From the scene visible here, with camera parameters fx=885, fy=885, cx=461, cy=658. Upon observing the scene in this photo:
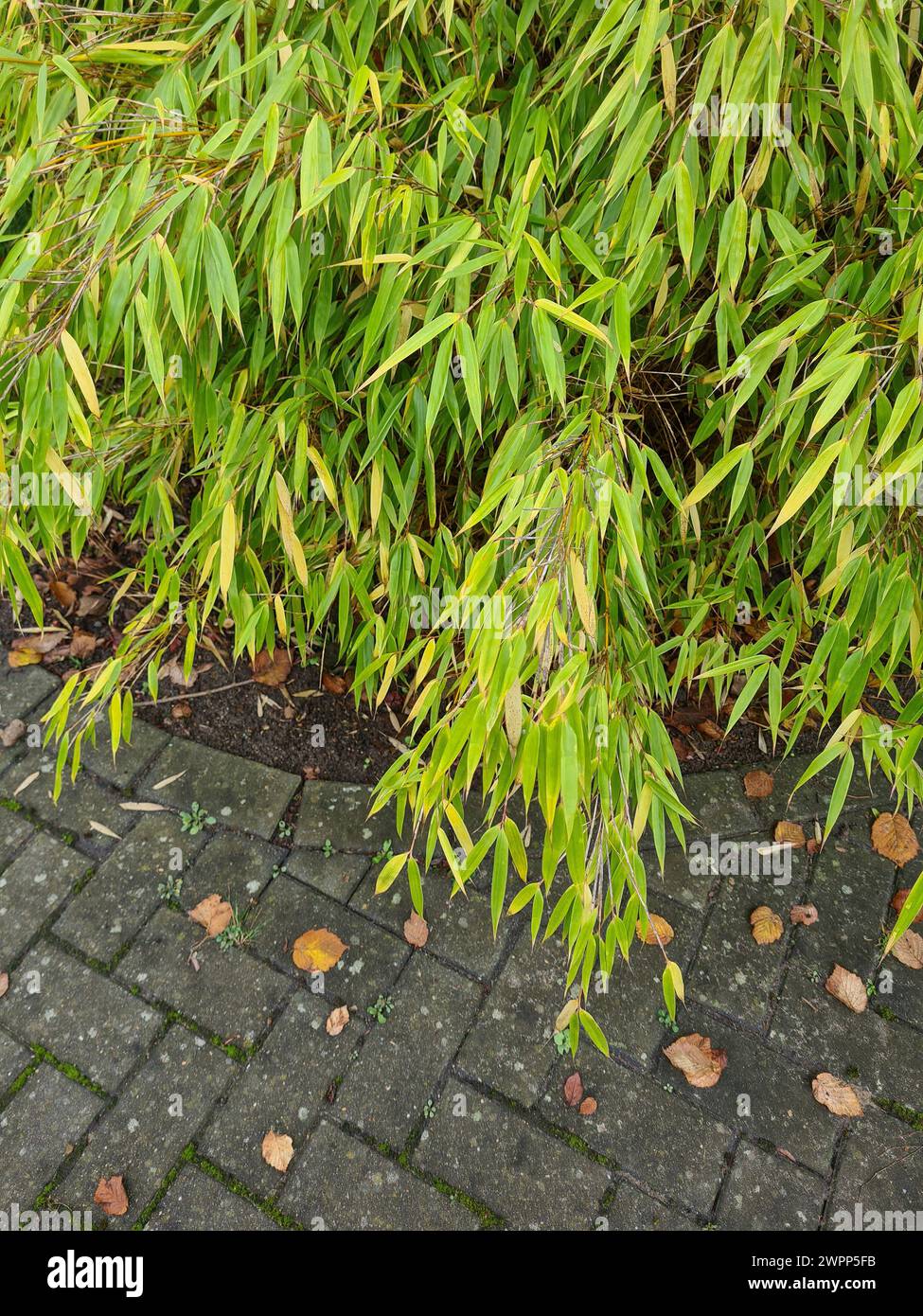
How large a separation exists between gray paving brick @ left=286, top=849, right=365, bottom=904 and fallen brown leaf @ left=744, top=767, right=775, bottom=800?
3.19ft

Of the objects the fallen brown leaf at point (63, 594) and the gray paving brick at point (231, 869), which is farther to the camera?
the fallen brown leaf at point (63, 594)

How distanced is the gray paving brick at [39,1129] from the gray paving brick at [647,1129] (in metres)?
0.91

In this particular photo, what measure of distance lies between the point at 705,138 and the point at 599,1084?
5.92 ft

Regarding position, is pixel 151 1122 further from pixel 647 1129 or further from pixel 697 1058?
pixel 697 1058

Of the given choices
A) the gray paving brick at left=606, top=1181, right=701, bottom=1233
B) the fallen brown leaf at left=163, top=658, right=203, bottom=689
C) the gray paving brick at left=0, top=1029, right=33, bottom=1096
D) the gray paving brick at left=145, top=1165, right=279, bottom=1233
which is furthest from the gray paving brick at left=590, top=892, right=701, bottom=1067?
the fallen brown leaf at left=163, top=658, right=203, bottom=689

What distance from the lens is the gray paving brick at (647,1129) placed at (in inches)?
65.8

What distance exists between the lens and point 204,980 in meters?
1.90

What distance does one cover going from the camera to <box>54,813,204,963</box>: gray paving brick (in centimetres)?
196

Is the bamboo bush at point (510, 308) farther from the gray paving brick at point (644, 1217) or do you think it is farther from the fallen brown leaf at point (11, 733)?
the fallen brown leaf at point (11, 733)

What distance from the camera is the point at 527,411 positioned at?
5.14ft

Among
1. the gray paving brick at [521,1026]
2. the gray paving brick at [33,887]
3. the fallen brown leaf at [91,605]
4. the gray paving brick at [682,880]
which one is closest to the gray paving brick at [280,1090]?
the gray paving brick at [521,1026]
